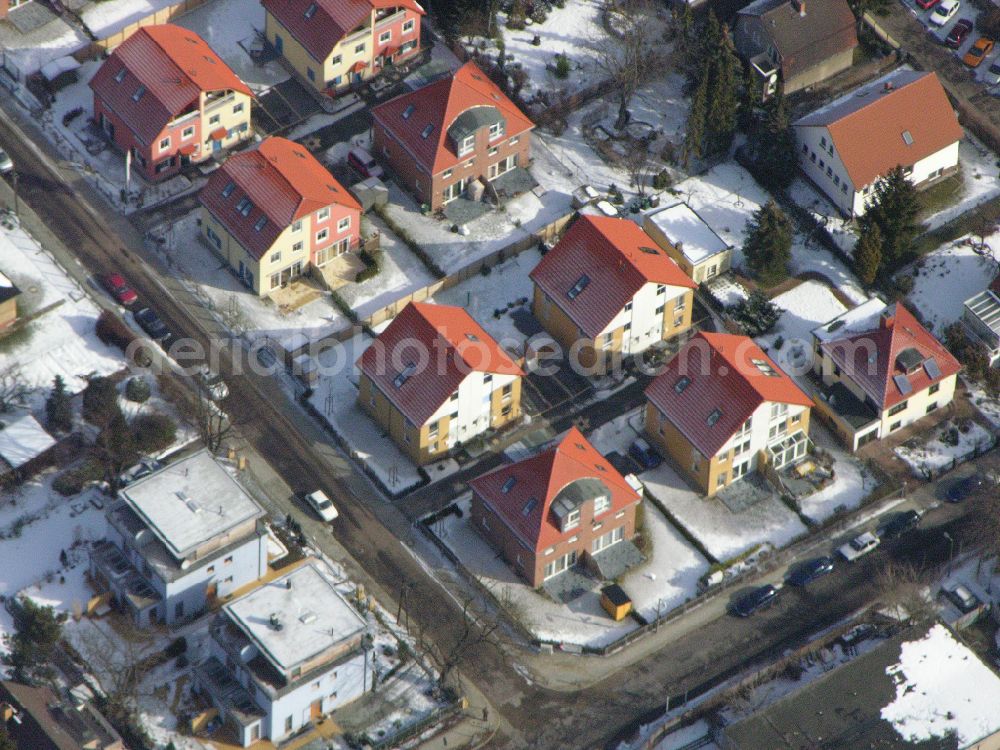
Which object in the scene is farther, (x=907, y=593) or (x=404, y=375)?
(x=404, y=375)

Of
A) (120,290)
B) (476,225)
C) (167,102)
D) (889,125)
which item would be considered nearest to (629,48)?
(476,225)

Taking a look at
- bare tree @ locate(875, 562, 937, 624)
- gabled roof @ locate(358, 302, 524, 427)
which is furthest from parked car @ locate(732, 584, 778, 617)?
gabled roof @ locate(358, 302, 524, 427)

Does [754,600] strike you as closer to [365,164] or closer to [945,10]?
[365,164]

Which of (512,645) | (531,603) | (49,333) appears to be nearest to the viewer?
(512,645)

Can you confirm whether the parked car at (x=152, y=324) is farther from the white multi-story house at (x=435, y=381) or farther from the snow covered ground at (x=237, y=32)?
the snow covered ground at (x=237, y=32)

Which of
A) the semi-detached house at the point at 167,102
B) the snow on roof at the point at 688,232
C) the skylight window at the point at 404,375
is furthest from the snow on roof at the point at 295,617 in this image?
the semi-detached house at the point at 167,102
